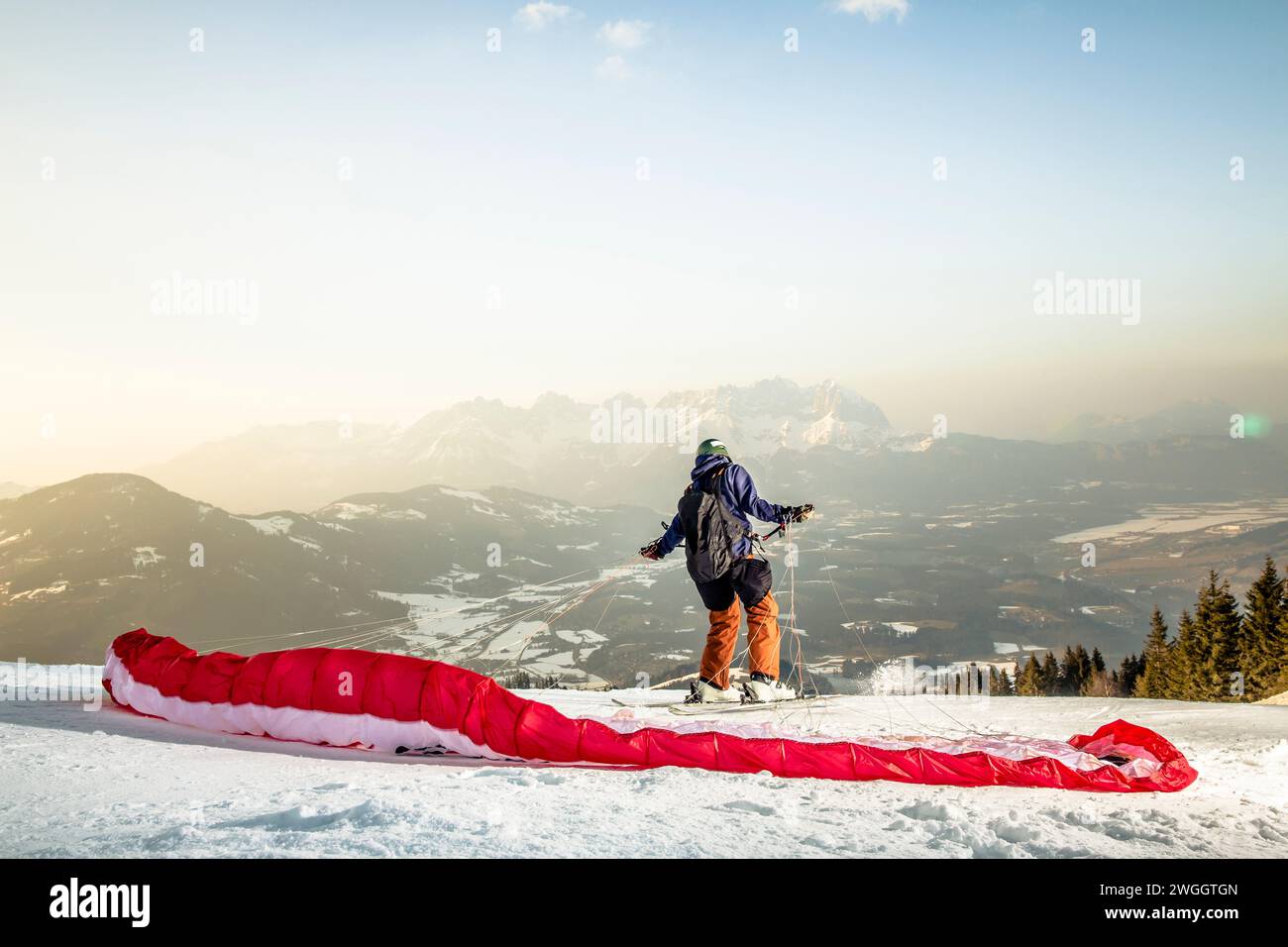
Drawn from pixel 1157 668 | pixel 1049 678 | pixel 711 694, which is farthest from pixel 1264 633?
pixel 711 694

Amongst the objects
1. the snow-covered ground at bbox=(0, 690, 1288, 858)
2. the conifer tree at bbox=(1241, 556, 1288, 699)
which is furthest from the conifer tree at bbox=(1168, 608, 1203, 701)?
the snow-covered ground at bbox=(0, 690, 1288, 858)

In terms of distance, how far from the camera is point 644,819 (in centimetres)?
388

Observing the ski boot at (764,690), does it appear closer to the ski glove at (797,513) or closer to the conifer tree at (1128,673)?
the ski glove at (797,513)

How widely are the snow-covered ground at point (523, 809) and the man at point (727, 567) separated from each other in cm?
332

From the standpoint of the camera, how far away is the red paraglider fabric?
4.82 metres

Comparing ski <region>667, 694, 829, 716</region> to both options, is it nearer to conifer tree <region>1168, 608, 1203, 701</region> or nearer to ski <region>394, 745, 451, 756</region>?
ski <region>394, 745, 451, 756</region>

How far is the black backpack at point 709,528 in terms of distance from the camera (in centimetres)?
802

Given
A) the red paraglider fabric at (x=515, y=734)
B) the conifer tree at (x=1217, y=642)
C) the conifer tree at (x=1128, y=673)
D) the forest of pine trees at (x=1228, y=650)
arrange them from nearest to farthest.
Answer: the red paraglider fabric at (x=515, y=734)
the forest of pine trees at (x=1228, y=650)
the conifer tree at (x=1217, y=642)
the conifer tree at (x=1128, y=673)

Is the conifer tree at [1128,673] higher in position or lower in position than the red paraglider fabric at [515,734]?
lower

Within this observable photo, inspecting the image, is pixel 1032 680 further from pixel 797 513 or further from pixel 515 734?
pixel 515 734

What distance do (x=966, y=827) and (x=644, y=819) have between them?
1594mm

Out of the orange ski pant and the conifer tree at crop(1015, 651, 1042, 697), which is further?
the conifer tree at crop(1015, 651, 1042, 697)

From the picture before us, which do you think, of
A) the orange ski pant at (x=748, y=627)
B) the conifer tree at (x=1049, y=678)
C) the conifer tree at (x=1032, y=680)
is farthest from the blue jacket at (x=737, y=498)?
the conifer tree at (x=1049, y=678)
